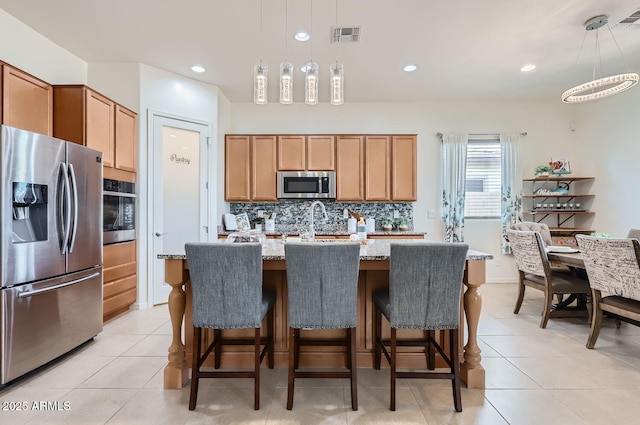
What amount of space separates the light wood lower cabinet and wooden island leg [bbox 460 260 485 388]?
328cm

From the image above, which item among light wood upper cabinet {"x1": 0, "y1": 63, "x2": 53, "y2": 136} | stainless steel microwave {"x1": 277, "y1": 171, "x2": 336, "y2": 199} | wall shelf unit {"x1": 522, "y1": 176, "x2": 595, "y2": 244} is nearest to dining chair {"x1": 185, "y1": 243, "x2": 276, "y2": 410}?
light wood upper cabinet {"x1": 0, "y1": 63, "x2": 53, "y2": 136}

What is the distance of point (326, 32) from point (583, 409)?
3.49 metres

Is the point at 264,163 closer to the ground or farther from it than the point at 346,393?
farther from it

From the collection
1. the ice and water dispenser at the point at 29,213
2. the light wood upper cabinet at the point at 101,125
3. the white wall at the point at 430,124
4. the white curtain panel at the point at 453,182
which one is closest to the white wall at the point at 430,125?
the white wall at the point at 430,124

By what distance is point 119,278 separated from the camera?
336 cm

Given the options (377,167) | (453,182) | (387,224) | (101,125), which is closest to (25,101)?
(101,125)

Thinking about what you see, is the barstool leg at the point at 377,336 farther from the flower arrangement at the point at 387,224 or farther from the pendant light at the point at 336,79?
the flower arrangement at the point at 387,224

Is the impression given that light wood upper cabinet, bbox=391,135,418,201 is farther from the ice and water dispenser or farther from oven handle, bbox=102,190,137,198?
the ice and water dispenser

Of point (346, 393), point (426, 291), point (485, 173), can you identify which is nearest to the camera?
point (426, 291)

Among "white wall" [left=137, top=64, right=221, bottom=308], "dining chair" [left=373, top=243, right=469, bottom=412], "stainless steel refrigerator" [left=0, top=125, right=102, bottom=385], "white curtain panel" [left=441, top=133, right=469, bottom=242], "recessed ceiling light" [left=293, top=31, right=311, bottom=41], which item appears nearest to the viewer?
"dining chair" [left=373, top=243, right=469, bottom=412]

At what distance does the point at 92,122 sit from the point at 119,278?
1603mm

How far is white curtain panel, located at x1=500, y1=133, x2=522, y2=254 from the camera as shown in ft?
16.5

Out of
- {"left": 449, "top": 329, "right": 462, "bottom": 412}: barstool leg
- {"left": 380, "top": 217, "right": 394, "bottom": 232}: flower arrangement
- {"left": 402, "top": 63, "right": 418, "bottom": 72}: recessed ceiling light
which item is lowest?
{"left": 449, "top": 329, "right": 462, "bottom": 412}: barstool leg

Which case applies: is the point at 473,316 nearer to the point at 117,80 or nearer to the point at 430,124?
the point at 430,124
